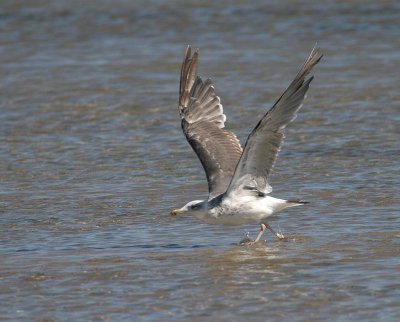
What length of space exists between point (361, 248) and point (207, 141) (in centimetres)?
209

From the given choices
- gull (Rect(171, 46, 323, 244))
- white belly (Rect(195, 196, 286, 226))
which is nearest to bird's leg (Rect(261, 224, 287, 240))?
gull (Rect(171, 46, 323, 244))

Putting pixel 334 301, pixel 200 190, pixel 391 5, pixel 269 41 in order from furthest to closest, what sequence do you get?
pixel 391 5 < pixel 269 41 < pixel 200 190 < pixel 334 301

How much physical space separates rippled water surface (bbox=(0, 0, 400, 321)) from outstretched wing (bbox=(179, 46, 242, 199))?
502mm

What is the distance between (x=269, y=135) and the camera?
871 cm

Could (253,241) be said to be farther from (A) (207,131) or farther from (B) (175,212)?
(A) (207,131)

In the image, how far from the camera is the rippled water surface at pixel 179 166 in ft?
24.4

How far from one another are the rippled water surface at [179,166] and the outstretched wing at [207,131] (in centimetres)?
50

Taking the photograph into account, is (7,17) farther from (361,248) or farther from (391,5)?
(361,248)

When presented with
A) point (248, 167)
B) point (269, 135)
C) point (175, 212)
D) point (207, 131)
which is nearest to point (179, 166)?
point (207, 131)

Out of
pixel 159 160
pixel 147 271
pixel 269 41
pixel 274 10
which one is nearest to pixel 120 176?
Result: pixel 159 160

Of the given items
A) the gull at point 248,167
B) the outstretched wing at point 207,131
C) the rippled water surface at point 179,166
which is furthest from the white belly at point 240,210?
the outstretched wing at point 207,131

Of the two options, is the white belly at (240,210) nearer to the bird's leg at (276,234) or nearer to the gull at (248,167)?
the gull at (248,167)

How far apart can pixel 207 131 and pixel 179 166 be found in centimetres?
188

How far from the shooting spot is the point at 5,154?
1290 cm
